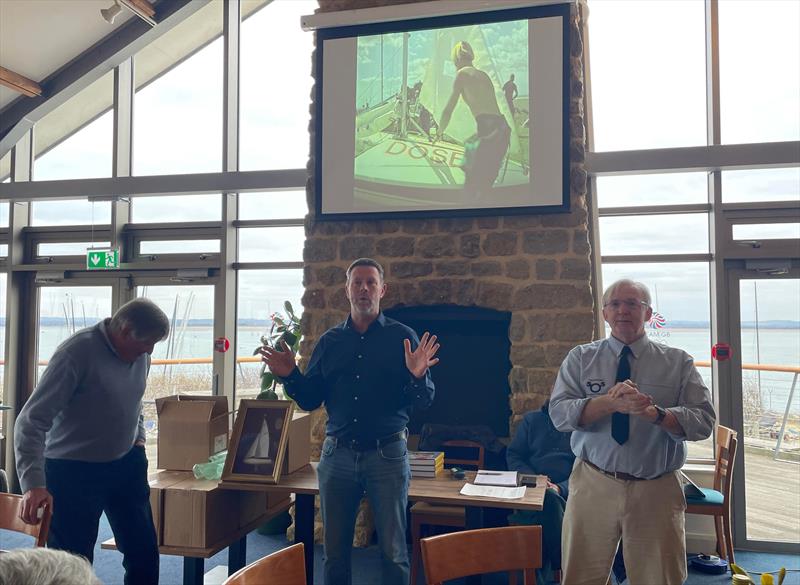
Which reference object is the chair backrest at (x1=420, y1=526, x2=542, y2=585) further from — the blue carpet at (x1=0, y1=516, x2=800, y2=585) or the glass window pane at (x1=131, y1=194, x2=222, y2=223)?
the glass window pane at (x1=131, y1=194, x2=222, y2=223)

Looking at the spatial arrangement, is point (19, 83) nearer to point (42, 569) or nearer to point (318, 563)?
point (318, 563)

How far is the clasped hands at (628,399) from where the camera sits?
2.39 m

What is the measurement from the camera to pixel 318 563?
4.14m

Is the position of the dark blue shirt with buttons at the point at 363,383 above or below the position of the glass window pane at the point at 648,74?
below

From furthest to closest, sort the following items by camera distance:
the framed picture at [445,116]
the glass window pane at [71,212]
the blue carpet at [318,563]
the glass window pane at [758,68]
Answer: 1. the glass window pane at [71,212]
2. the glass window pane at [758,68]
3. the framed picture at [445,116]
4. the blue carpet at [318,563]

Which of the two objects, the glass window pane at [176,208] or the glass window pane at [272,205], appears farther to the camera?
the glass window pane at [176,208]

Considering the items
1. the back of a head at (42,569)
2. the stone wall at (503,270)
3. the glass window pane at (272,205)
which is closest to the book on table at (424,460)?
the stone wall at (503,270)

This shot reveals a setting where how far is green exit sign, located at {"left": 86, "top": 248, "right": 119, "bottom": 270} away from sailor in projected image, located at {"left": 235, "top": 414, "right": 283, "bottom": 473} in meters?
3.23

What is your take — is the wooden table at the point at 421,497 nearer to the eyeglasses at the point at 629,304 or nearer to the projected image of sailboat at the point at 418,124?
the eyeglasses at the point at 629,304

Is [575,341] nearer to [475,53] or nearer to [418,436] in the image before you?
[418,436]

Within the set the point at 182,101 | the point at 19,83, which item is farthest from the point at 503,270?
the point at 19,83

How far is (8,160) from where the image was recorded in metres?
6.32

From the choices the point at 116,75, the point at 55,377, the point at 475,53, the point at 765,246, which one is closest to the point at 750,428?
the point at 765,246

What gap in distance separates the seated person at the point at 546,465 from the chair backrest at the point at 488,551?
158 cm
